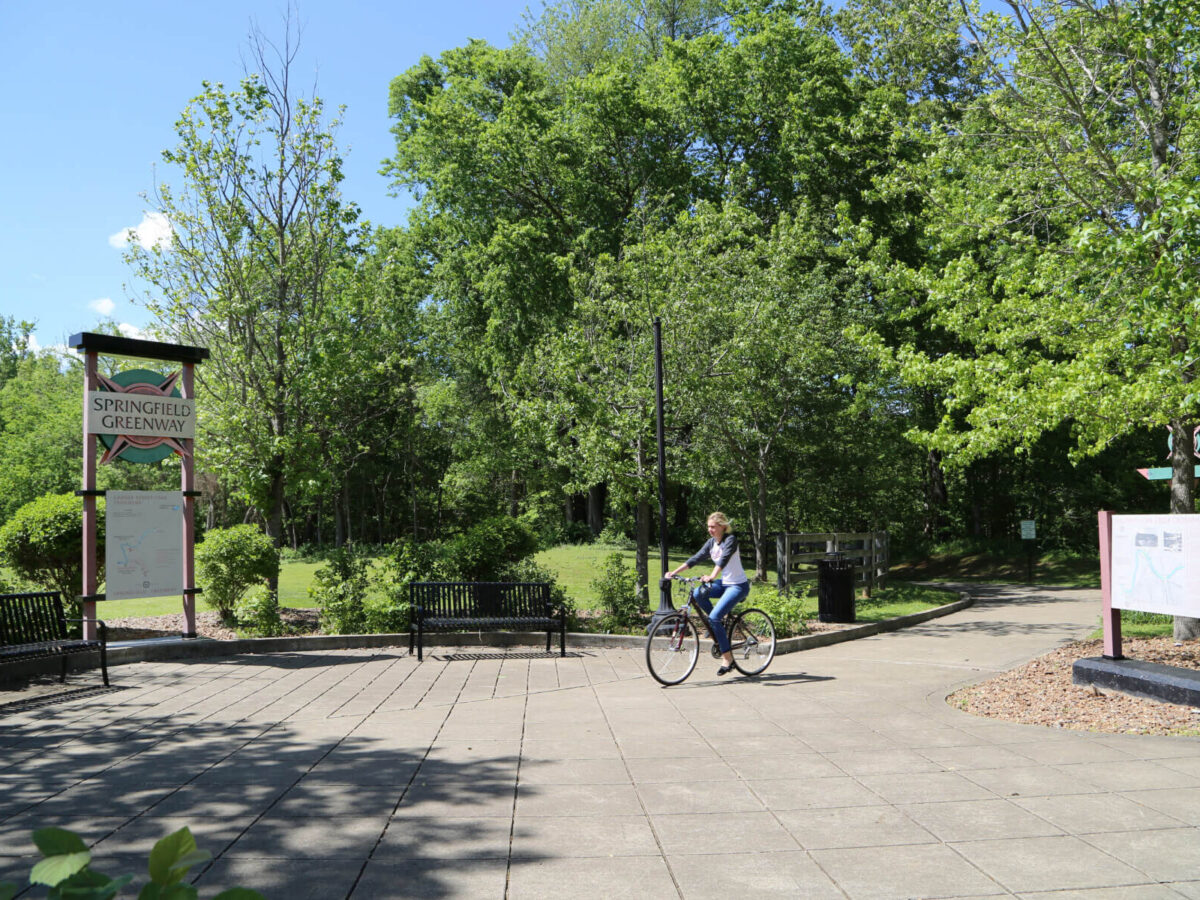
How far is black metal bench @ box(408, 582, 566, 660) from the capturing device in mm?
11969

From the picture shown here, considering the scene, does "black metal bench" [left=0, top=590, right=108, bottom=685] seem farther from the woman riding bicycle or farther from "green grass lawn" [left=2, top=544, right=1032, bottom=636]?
the woman riding bicycle

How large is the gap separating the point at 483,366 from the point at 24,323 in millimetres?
66510

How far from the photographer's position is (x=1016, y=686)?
895 centimetres

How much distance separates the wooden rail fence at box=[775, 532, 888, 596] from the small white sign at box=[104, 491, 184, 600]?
9.81 metres

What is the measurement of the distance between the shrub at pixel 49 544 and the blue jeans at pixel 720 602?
8.22 m

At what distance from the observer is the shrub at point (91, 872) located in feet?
4.11

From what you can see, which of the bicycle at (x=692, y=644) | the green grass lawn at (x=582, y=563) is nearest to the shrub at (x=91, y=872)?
the bicycle at (x=692, y=644)

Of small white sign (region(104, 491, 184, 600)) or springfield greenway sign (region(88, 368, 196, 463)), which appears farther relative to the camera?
springfield greenway sign (region(88, 368, 196, 463))

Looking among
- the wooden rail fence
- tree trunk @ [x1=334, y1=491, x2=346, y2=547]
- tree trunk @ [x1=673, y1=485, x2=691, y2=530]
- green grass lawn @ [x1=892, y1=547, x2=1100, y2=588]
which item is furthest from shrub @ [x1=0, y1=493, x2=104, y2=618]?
tree trunk @ [x1=334, y1=491, x2=346, y2=547]

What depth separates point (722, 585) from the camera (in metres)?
10.0

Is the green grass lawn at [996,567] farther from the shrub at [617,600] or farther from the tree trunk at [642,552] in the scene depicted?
the shrub at [617,600]

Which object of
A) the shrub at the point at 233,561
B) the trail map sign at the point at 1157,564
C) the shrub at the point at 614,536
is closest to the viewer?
the trail map sign at the point at 1157,564

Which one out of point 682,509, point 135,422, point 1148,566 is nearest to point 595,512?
point 682,509

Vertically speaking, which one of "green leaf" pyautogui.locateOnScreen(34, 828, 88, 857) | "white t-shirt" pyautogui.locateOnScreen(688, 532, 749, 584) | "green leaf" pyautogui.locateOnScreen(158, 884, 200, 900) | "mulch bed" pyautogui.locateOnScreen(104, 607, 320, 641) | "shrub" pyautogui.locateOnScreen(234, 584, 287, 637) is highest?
"green leaf" pyautogui.locateOnScreen(34, 828, 88, 857)
